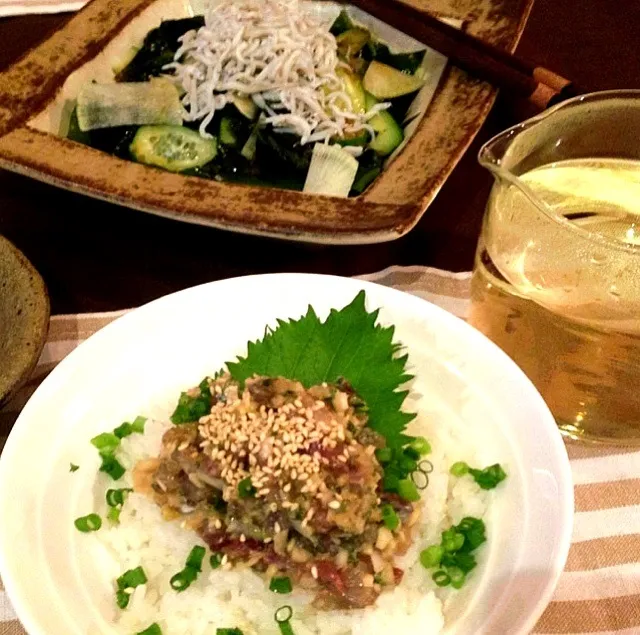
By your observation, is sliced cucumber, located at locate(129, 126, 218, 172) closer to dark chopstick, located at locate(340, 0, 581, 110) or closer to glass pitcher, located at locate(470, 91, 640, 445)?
dark chopstick, located at locate(340, 0, 581, 110)

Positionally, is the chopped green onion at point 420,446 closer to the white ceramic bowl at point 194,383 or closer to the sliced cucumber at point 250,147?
the white ceramic bowl at point 194,383

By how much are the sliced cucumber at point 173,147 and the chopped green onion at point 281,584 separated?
1.46 metres

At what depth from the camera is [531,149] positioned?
1644 millimetres

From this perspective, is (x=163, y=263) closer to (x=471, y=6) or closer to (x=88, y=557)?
(x=88, y=557)

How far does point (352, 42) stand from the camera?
2877 mm

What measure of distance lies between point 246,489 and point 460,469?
0.47 m

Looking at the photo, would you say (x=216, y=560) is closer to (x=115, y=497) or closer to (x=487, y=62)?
(x=115, y=497)

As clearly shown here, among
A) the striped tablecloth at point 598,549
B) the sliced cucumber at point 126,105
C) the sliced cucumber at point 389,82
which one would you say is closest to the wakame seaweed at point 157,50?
the sliced cucumber at point 126,105

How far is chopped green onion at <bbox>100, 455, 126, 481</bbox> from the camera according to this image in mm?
1485

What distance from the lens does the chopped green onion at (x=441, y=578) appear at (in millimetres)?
1331

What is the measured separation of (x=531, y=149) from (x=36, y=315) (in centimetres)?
120

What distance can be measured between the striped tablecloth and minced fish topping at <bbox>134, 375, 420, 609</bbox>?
0.34 m

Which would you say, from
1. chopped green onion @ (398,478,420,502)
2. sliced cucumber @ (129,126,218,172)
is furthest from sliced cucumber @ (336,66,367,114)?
chopped green onion @ (398,478,420,502)

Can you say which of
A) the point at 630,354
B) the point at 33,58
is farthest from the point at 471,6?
the point at 630,354
